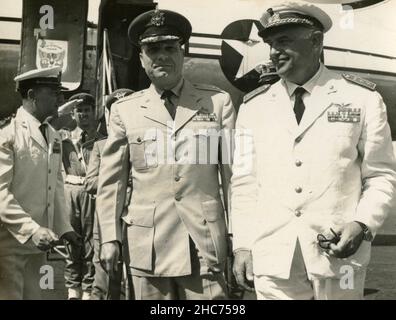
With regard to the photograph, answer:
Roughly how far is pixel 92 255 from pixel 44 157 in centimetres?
63

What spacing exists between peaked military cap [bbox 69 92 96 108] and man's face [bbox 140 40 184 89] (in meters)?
0.53

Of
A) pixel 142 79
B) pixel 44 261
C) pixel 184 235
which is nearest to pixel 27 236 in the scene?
pixel 44 261

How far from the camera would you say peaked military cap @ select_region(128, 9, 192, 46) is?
10.1ft

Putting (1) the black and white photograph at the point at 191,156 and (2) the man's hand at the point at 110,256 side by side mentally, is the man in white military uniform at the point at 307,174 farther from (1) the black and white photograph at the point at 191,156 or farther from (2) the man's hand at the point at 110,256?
(2) the man's hand at the point at 110,256

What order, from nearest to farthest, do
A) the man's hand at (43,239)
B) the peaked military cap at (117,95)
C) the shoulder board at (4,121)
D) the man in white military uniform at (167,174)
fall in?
the man in white military uniform at (167,174)
the man's hand at (43,239)
the shoulder board at (4,121)
the peaked military cap at (117,95)

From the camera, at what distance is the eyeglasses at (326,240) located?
108 inches

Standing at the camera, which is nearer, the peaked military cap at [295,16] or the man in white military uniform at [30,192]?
the peaked military cap at [295,16]

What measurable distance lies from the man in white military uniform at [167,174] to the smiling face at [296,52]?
0.36 m

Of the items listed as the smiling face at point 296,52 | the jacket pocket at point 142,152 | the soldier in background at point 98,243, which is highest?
the smiling face at point 296,52

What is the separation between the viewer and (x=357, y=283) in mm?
2902

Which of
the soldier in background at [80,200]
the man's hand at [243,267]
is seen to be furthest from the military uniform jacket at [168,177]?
the soldier in background at [80,200]

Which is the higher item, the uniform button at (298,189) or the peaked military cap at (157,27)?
the peaked military cap at (157,27)

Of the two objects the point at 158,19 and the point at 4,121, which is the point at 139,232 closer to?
the point at 4,121
